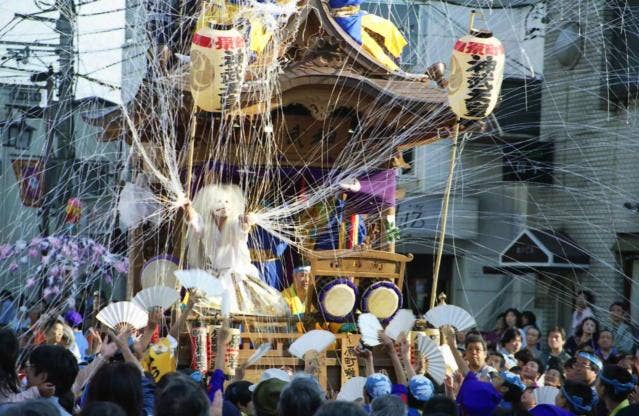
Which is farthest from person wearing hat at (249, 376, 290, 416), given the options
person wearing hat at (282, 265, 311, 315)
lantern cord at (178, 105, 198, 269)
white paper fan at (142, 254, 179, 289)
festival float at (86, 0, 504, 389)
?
white paper fan at (142, 254, 179, 289)

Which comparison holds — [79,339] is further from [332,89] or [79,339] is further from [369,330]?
[332,89]

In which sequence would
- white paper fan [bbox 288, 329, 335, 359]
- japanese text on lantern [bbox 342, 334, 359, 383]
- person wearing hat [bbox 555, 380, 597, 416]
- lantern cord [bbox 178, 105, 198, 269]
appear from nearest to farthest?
person wearing hat [bbox 555, 380, 597, 416] → white paper fan [bbox 288, 329, 335, 359] → japanese text on lantern [bbox 342, 334, 359, 383] → lantern cord [bbox 178, 105, 198, 269]

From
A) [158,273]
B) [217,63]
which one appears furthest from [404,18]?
[217,63]

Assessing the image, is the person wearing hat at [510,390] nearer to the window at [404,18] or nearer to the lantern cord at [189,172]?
the lantern cord at [189,172]

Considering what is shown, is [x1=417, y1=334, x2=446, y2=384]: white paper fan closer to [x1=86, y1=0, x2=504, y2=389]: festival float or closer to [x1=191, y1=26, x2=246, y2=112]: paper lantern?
[x1=86, y1=0, x2=504, y2=389]: festival float

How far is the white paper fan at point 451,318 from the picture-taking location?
752 centimetres

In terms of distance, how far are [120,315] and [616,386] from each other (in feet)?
9.98

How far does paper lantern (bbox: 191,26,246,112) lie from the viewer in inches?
348

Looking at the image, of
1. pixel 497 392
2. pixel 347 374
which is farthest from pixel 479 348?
pixel 347 374

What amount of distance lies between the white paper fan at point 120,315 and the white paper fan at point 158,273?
242 centimetres

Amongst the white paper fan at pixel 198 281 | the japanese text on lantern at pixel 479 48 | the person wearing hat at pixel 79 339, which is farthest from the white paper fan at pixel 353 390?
the japanese text on lantern at pixel 479 48

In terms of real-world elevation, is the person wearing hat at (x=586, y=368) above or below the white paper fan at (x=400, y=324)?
below

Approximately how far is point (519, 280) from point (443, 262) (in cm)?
136

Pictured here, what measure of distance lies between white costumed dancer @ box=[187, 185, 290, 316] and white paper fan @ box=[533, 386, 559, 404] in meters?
3.63
